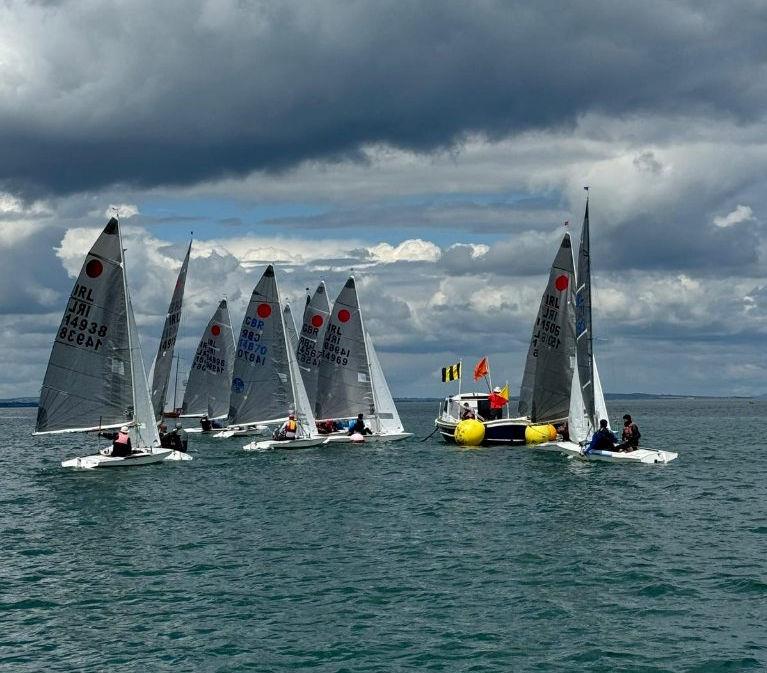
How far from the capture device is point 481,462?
181 feet

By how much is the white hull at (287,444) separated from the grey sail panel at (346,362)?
498 centimetres

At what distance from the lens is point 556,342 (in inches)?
2367

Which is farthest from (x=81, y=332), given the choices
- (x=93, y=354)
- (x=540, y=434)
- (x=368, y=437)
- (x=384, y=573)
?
(x=540, y=434)

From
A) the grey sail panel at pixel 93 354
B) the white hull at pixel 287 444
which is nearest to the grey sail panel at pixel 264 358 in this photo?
the white hull at pixel 287 444

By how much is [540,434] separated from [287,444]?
15445 mm

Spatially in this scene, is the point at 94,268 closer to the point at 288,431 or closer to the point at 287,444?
the point at 287,444

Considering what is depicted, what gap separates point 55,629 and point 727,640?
1323cm

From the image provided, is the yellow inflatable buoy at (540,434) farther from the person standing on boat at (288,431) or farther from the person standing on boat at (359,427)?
the person standing on boat at (288,431)

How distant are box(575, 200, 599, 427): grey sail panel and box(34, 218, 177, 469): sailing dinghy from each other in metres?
22.1

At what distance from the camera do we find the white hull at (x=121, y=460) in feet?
154

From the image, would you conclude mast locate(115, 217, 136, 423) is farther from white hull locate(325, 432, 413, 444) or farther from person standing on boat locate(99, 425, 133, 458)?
white hull locate(325, 432, 413, 444)

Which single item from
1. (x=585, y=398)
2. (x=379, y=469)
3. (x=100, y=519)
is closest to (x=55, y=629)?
(x=100, y=519)

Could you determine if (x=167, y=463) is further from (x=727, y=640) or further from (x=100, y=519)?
(x=727, y=640)

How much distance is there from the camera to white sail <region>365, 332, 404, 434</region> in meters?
65.5
